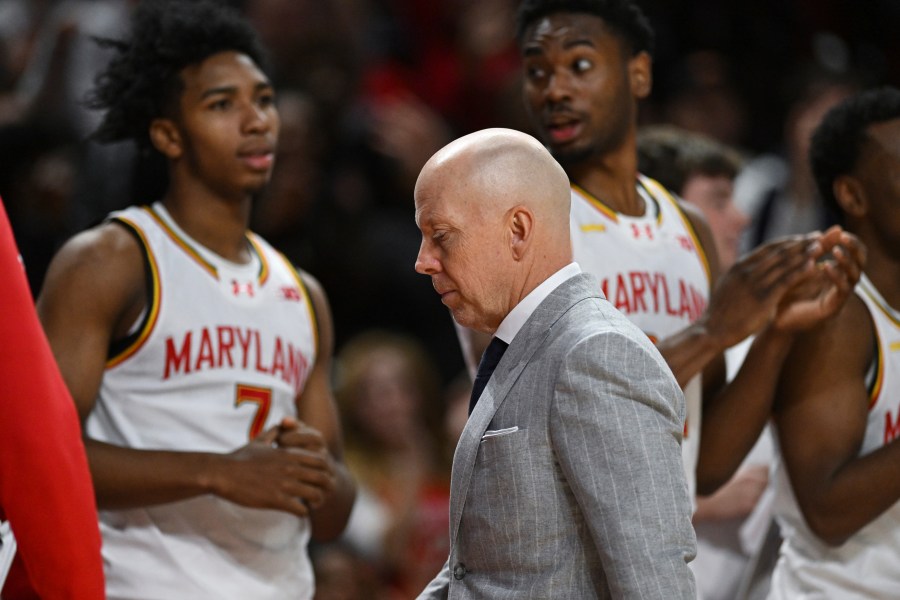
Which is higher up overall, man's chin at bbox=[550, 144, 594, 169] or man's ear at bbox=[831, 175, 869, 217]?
man's chin at bbox=[550, 144, 594, 169]

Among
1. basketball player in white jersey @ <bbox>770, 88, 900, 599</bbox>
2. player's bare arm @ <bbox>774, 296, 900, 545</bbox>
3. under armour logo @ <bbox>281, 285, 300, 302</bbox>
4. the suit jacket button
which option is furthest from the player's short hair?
the suit jacket button

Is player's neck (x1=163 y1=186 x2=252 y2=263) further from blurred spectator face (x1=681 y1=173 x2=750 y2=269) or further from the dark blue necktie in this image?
blurred spectator face (x1=681 y1=173 x2=750 y2=269)

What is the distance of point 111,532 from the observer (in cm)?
386

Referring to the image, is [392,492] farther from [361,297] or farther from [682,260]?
[682,260]

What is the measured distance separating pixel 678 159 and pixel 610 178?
3.76 feet

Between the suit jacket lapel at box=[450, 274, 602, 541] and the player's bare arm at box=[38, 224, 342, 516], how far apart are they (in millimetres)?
1156

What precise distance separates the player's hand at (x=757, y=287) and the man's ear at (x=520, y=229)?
125cm

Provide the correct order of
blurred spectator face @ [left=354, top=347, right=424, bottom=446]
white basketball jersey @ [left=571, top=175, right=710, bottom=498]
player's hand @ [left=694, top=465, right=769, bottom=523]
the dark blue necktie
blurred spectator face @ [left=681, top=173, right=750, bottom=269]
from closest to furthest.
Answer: the dark blue necktie, white basketball jersey @ [left=571, top=175, right=710, bottom=498], player's hand @ [left=694, top=465, right=769, bottom=523], blurred spectator face @ [left=681, top=173, right=750, bottom=269], blurred spectator face @ [left=354, top=347, right=424, bottom=446]

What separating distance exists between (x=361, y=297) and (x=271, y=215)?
2.23 ft

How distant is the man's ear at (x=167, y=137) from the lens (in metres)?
4.10

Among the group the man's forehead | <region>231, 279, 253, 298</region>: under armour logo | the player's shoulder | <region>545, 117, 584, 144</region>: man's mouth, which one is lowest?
<region>231, 279, 253, 298</region>: under armour logo

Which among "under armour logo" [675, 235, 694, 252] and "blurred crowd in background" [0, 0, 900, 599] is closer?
"under armour logo" [675, 235, 694, 252]

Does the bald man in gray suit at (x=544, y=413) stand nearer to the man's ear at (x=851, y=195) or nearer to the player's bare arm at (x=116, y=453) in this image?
the player's bare arm at (x=116, y=453)

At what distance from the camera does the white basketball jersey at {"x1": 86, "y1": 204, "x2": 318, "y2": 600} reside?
381 centimetres
